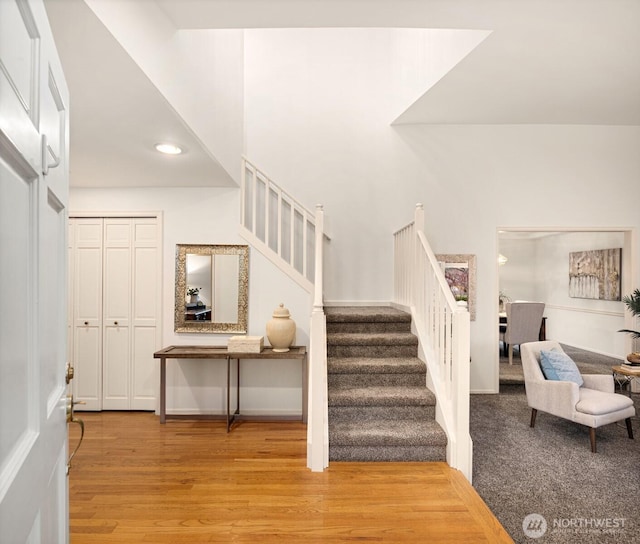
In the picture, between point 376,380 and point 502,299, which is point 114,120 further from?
point 502,299

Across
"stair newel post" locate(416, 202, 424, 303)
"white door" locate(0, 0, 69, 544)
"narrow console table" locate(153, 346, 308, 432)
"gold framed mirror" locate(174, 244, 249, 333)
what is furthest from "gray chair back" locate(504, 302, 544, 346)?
"white door" locate(0, 0, 69, 544)

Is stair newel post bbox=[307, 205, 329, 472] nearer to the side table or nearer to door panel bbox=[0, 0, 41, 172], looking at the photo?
door panel bbox=[0, 0, 41, 172]

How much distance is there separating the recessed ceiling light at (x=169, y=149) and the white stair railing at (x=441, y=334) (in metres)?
2.09

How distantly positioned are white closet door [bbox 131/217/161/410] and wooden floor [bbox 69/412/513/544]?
88 centimetres

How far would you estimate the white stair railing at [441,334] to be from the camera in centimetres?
274

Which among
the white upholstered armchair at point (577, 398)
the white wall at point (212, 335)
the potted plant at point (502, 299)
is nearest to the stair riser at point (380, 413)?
the white wall at point (212, 335)

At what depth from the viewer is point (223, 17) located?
2.37 meters

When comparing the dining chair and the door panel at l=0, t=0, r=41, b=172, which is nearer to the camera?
the door panel at l=0, t=0, r=41, b=172

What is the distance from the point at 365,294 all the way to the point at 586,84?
2956mm

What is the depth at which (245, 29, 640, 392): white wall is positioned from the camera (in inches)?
188

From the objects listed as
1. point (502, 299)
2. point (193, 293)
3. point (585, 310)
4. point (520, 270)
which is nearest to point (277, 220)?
point (193, 293)

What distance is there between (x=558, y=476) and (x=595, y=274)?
17.8 ft

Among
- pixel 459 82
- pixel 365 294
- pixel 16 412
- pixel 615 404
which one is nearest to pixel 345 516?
pixel 16 412

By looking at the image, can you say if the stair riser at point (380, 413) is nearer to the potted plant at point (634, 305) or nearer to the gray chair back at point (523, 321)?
the potted plant at point (634, 305)
